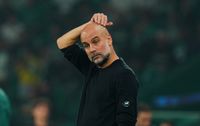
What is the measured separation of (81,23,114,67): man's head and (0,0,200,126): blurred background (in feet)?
21.7

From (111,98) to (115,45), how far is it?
28.0 feet

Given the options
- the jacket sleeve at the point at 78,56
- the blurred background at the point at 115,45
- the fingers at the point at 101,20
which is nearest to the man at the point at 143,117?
the jacket sleeve at the point at 78,56

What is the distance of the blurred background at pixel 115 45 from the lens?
1259 cm

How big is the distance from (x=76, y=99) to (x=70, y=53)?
23.4ft

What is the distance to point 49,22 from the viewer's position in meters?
15.0

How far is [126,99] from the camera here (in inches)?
215

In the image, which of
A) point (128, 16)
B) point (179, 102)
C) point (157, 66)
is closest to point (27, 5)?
point (128, 16)

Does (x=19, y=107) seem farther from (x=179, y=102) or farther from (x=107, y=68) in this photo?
(x=107, y=68)

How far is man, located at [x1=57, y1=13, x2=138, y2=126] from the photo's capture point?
5.48 metres

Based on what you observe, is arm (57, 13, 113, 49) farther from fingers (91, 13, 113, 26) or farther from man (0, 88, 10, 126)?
man (0, 88, 10, 126)

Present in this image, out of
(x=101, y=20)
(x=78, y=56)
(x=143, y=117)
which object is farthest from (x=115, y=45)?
(x=101, y=20)

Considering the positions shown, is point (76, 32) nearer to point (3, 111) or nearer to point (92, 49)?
point (92, 49)

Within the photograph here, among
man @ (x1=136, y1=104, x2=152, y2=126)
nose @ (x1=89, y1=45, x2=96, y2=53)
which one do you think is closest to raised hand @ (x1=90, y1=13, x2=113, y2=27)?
nose @ (x1=89, y1=45, x2=96, y2=53)

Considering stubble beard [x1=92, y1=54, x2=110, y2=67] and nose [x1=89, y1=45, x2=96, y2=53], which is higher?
nose [x1=89, y1=45, x2=96, y2=53]
